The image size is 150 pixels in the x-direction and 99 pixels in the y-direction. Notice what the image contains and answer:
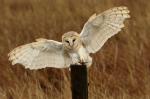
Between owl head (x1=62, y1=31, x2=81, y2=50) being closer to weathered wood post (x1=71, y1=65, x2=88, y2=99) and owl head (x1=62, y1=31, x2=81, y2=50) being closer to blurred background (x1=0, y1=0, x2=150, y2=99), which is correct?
weathered wood post (x1=71, y1=65, x2=88, y2=99)

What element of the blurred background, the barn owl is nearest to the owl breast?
the barn owl

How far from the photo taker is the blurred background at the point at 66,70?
5.70 meters

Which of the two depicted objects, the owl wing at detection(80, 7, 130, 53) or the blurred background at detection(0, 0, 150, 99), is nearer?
the owl wing at detection(80, 7, 130, 53)

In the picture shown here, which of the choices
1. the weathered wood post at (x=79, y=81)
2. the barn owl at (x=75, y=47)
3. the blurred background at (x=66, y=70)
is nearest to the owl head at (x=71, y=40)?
the barn owl at (x=75, y=47)

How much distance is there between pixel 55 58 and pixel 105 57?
2810 mm

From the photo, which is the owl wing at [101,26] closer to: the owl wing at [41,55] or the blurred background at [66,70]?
the owl wing at [41,55]

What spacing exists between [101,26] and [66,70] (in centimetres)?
256

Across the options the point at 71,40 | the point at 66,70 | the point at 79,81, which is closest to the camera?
the point at 71,40

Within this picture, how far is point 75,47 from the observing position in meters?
3.39

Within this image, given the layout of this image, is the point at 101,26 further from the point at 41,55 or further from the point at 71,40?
the point at 41,55

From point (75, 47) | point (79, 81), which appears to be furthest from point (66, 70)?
point (75, 47)

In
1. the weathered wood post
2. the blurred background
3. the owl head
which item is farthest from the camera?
the blurred background

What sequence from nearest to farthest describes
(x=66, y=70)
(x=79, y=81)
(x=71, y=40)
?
(x=71, y=40) → (x=79, y=81) → (x=66, y=70)

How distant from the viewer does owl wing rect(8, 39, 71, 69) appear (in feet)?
11.2
